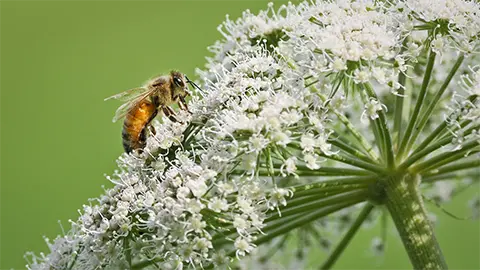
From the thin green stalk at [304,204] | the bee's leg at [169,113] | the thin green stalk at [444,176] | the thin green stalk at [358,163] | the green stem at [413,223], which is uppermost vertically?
the bee's leg at [169,113]

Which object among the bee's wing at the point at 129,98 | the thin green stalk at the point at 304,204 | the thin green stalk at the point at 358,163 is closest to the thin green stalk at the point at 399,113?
the thin green stalk at the point at 358,163

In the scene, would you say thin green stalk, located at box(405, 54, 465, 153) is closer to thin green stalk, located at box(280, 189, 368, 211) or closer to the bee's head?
thin green stalk, located at box(280, 189, 368, 211)

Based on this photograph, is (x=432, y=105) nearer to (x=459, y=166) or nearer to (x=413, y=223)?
(x=459, y=166)

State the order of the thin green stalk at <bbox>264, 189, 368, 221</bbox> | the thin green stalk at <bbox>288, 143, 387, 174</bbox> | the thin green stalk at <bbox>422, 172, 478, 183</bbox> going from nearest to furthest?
the thin green stalk at <bbox>288, 143, 387, 174</bbox>
the thin green stalk at <bbox>264, 189, 368, 221</bbox>
the thin green stalk at <bbox>422, 172, 478, 183</bbox>

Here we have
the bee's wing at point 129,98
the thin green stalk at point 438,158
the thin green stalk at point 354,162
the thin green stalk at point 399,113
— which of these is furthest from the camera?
the bee's wing at point 129,98

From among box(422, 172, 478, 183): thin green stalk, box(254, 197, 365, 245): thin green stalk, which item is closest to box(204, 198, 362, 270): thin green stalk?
box(254, 197, 365, 245): thin green stalk

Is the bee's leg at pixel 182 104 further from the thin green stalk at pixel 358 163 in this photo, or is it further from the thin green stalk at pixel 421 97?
the thin green stalk at pixel 421 97
